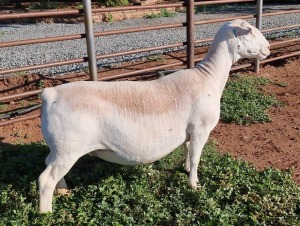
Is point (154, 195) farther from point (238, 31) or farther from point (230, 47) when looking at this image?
point (238, 31)

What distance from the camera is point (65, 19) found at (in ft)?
52.2

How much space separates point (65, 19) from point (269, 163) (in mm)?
13137

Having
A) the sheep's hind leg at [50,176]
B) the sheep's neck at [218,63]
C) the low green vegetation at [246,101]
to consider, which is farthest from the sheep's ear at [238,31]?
the low green vegetation at [246,101]

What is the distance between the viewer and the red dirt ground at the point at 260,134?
431 cm

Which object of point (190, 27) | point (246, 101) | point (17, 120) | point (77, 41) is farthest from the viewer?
point (77, 41)

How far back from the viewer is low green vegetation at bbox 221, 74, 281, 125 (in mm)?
5297

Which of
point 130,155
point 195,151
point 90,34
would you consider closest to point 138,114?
point 130,155

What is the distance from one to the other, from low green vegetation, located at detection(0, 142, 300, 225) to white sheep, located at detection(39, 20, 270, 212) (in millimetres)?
183

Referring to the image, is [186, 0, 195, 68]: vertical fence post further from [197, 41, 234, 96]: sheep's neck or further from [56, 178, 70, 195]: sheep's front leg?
[56, 178, 70, 195]: sheep's front leg

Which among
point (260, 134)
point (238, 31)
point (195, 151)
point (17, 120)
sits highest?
point (238, 31)

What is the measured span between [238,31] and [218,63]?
318mm

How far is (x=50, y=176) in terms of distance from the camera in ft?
10.3

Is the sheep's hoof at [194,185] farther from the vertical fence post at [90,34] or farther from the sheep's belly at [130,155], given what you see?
the vertical fence post at [90,34]

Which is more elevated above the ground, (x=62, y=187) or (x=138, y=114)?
(x=138, y=114)
